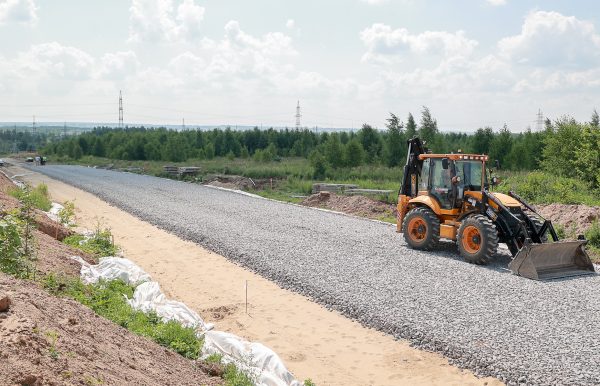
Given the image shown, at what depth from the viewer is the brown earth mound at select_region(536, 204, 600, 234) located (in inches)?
579

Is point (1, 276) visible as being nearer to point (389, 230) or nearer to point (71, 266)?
point (71, 266)

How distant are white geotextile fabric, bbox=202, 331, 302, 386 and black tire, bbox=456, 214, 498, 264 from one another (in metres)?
6.46

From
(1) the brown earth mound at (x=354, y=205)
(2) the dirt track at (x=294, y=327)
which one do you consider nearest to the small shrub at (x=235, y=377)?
(2) the dirt track at (x=294, y=327)

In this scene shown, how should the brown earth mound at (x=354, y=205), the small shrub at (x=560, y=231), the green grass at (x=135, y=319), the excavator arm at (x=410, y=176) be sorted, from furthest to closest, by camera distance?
1. the brown earth mound at (x=354, y=205)
2. the small shrub at (x=560, y=231)
3. the excavator arm at (x=410, y=176)
4. the green grass at (x=135, y=319)

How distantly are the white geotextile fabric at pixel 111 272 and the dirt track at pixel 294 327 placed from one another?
900 millimetres

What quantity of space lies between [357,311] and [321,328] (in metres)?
0.76

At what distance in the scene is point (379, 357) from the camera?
24.3ft

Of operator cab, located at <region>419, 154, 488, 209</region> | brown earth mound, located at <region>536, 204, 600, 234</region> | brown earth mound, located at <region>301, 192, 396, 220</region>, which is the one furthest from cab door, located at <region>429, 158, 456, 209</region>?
brown earth mound, located at <region>301, 192, 396, 220</region>

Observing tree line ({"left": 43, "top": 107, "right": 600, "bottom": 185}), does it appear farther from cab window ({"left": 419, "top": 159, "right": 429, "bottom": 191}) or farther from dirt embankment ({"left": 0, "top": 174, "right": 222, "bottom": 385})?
dirt embankment ({"left": 0, "top": 174, "right": 222, "bottom": 385})

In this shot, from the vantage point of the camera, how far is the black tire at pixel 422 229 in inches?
512

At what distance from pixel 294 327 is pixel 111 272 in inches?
133

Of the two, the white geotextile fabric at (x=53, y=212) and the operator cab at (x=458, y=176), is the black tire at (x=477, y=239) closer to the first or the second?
the operator cab at (x=458, y=176)

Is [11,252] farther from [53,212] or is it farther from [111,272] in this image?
[53,212]

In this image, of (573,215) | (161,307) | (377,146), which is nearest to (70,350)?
(161,307)
